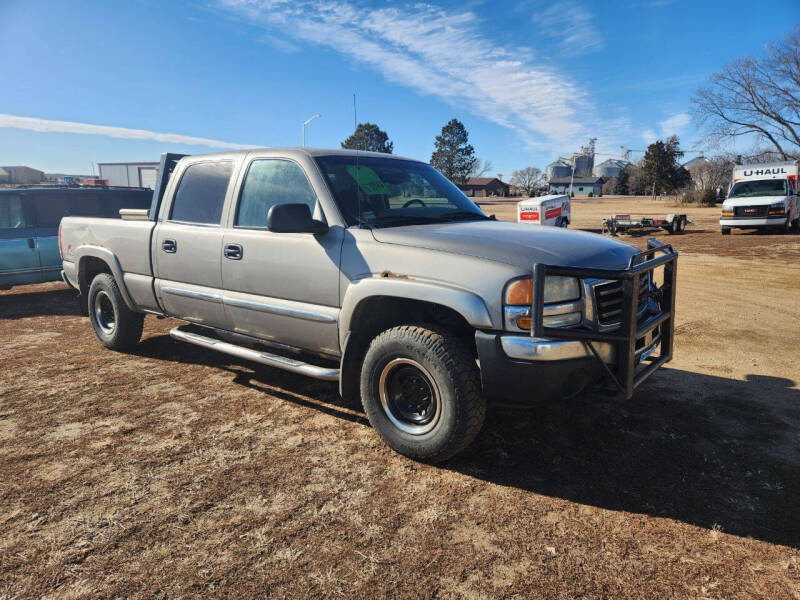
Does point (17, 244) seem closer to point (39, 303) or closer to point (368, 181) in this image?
point (39, 303)

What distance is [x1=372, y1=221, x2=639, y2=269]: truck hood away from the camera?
2875mm

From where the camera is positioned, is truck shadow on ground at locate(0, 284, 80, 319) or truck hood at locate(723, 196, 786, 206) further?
truck hood at locate(723, 196, 786, 206)

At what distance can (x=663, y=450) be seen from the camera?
3404 mm

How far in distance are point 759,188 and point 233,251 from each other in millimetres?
21703

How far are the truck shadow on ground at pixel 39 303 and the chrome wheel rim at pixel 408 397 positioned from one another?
6.53 meters

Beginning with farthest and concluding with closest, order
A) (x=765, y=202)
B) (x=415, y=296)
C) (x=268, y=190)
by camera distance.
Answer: (x=765, y=202)
(x=268, y=190)
(x=415, y=296)

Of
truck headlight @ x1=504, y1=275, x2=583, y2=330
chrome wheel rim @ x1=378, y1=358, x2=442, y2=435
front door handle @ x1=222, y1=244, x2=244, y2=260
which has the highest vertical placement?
front door handle @ x1=222, y1=244, x2=244, y2=260

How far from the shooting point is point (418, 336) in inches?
120

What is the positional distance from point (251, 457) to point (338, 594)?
4.50ft

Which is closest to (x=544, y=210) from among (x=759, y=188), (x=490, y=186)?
(x=759, y=188)

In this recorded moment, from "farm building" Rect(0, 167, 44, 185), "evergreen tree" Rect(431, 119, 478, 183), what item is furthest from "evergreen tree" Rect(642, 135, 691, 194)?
"farm building" Rect(0, 167, 44, 185)

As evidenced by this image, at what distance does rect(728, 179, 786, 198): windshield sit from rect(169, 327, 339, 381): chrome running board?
2123 centimetres

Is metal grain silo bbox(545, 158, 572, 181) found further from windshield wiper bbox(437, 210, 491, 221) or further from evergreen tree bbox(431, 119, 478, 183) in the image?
windshield wiper bbox(437, 210, 491, 221)

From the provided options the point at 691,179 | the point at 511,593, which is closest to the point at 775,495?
the point at 511,593
